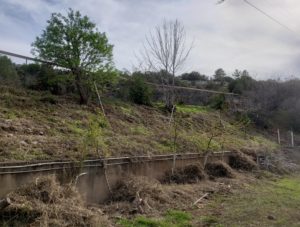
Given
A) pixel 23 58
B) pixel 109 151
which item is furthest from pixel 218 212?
pixel 23 58

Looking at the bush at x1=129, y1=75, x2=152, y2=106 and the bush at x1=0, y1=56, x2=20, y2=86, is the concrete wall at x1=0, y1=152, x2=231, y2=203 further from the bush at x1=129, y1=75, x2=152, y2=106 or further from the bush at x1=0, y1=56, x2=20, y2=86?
the bush at x1=129, y1=75, x2=152, y2=106

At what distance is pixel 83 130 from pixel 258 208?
4.83 metres

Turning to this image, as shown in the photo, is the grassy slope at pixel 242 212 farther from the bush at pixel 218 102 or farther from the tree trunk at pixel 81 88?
the bush at pixel 218 102

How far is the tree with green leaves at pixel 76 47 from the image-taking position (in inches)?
489

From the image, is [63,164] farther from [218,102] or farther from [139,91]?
[218,102]

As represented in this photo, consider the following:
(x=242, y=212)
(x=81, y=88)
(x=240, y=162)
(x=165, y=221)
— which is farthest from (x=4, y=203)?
(x=240, y=162)

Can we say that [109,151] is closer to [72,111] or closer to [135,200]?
[135,200]

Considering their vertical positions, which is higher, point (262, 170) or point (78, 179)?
point (78, 179)

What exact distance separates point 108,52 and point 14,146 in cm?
623

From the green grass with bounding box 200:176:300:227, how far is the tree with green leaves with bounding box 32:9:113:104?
608 cm

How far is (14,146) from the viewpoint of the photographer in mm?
7938

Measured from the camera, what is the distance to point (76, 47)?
12.6 meters

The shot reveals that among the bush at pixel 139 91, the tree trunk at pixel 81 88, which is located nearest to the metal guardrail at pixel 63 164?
the tree trunk at pixel 81 88

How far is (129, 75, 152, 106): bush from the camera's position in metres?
17.1
